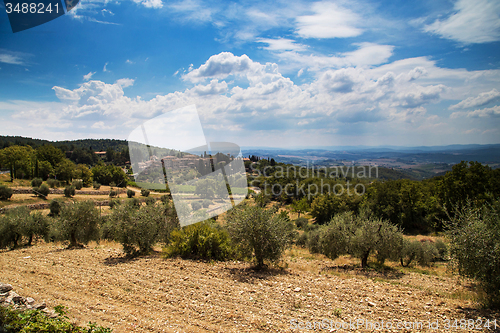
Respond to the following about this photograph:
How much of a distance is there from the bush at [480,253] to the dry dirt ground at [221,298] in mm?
867

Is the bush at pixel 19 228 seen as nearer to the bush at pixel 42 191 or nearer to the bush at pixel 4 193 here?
the bush at pixel 4 193

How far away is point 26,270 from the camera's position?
1020 centimetres

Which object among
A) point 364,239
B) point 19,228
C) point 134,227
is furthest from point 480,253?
point 19,228

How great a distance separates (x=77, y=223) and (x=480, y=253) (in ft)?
69.2

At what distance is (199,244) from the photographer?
13.0m

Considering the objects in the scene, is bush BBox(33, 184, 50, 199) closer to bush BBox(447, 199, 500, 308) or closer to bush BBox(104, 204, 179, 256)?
bush BBox(104, 204, 179, 256)

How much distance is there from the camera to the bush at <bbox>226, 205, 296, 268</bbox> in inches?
452

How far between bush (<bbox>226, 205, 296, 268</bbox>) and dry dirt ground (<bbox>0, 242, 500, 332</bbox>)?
3.01 feet

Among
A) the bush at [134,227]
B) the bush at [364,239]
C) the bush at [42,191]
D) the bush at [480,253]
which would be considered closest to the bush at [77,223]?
the bush at [134,227]

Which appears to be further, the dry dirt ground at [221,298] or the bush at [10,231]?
the bush at [10,231]

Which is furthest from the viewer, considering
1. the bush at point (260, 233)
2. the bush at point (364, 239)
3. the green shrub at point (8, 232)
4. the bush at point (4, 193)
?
the bush at point (4, 193)

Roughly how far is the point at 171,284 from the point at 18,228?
57.3ft

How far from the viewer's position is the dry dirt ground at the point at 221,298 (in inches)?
261

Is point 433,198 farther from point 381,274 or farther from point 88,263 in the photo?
point 88,263
